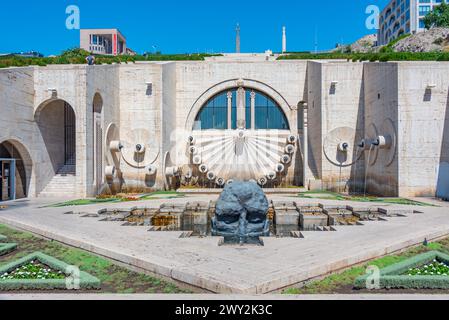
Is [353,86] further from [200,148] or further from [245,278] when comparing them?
[245,278]

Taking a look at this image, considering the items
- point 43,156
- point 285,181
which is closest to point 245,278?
point 43,156

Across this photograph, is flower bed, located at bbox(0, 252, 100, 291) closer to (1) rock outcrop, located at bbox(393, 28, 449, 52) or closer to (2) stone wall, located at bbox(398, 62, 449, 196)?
(2) stone wall, located at bbox(398, 62, 449, 196)

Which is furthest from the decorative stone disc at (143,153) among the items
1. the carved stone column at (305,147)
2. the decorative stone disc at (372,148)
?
the decorative stone disc at (372,148)

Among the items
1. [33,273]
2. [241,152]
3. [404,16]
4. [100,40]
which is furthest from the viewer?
[100,40]

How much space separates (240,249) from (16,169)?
47.3 ft

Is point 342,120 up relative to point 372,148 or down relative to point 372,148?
up

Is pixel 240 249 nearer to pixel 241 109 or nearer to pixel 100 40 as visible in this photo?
pixel 241 109

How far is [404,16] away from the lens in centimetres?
6203

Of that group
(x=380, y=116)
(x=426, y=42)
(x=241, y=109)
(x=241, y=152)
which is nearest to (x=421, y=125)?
(x=380, y=116)

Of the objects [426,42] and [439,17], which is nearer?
[426,42]

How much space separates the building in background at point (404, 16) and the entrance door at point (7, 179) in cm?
6007

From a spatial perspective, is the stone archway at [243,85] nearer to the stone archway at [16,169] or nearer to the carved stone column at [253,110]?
the carved stone column at [253,110]
